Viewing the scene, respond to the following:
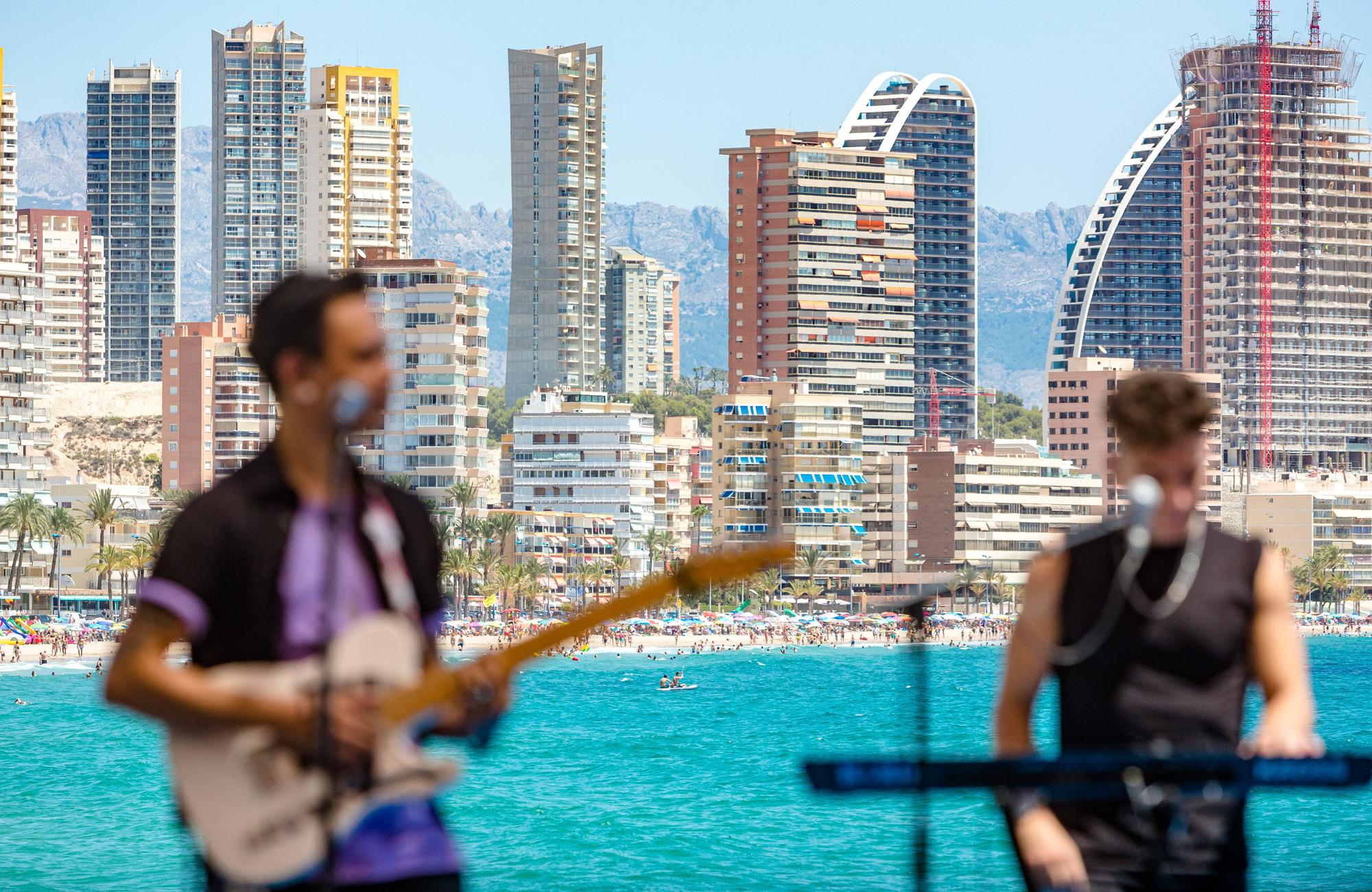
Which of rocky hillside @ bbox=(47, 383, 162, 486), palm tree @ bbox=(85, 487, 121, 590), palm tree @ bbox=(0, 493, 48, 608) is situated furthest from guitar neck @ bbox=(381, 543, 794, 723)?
rocky hillside @ bbox=(47, 383, 162, 486)

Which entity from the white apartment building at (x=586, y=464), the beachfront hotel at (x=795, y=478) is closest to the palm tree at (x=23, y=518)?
the white apartment building at (x=586, y=464)

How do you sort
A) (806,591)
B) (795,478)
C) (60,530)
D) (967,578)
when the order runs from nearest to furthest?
(60,530) < (967,578) < (806,591) < (795,478)

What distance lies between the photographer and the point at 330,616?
341cm

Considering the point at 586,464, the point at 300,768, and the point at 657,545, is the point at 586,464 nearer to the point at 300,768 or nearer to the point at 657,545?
the point at 657,545

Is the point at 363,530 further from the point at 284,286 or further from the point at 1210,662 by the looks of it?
the point at 1210,662

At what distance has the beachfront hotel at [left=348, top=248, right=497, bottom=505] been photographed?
5032 inches

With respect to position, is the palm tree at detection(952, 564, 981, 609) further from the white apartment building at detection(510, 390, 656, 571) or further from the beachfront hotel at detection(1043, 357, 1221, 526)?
the beachfront hotel at detection(1043, 357, 1221, 526)

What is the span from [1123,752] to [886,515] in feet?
456

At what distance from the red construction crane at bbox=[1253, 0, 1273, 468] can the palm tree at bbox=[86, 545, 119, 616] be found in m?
114

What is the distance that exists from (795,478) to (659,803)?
262 feet

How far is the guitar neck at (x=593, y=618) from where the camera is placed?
344 cm

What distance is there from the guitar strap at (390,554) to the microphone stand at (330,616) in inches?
2.6

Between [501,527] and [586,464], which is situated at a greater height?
[586,464]

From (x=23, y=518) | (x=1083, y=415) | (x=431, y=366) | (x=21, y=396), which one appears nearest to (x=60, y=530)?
(x=23, y=518)
